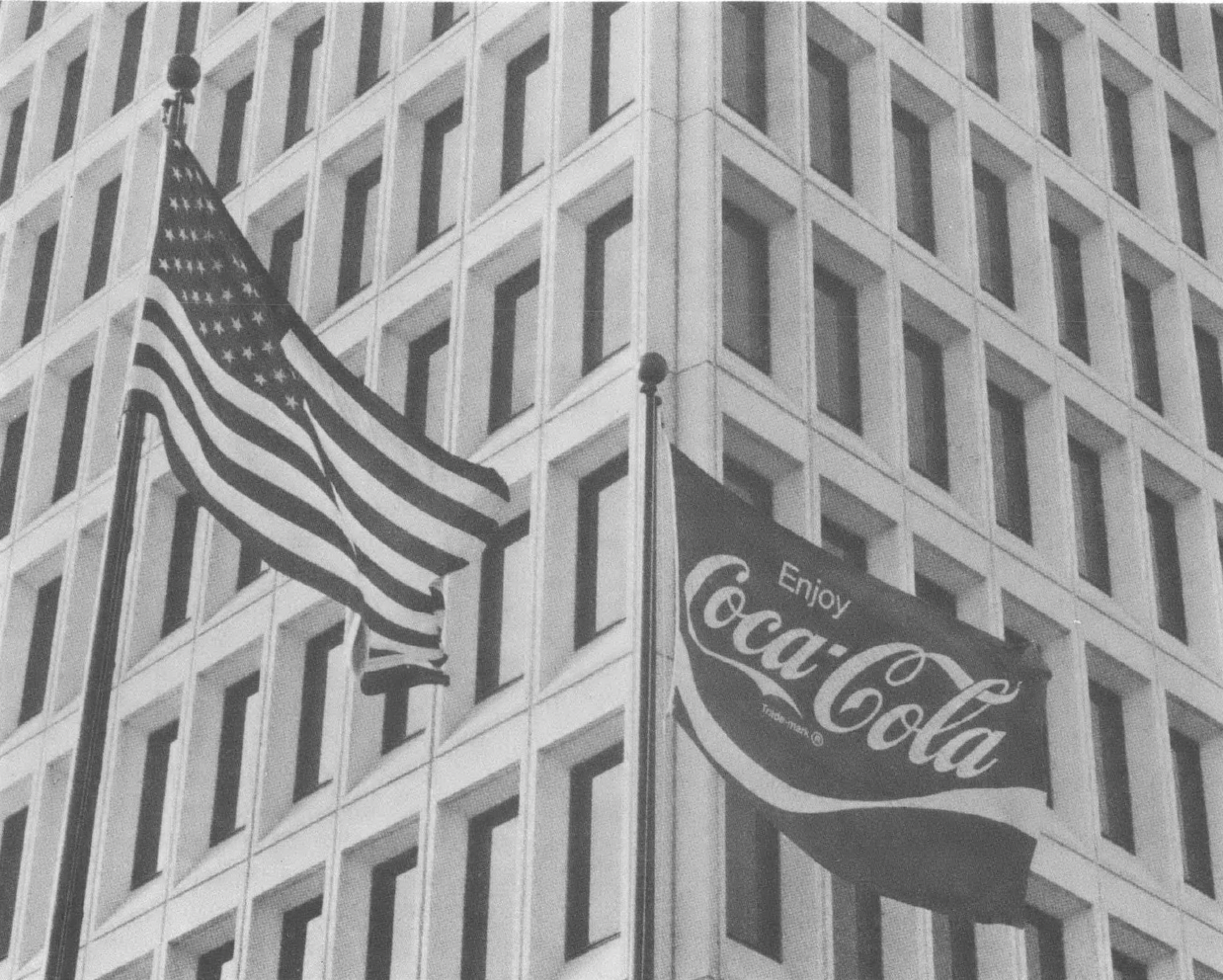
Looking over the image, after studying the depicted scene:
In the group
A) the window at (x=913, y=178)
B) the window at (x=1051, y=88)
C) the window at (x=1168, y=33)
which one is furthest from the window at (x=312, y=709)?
the window at (x=1168, y=33)

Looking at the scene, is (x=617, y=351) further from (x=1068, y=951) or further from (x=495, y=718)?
(x=1068, y=951)

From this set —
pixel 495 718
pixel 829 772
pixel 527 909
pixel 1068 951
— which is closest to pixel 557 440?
pixel 495 718

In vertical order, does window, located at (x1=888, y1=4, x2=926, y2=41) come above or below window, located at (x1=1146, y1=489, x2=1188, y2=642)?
above

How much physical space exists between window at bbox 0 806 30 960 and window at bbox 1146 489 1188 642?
15825 millimetres

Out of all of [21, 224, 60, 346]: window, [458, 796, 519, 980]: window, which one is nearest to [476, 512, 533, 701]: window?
[458, 796, 519, 980]: window

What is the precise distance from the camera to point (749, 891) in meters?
31.2

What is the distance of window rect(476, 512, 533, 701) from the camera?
34.0m

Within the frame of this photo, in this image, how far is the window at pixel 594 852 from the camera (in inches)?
1226

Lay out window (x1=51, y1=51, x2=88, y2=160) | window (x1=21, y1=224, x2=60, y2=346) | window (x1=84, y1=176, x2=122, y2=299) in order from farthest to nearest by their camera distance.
Result: window (x1=51, y1=51, x2=88, y2=160) → window (x1=21, y1=224, x2=60, y2=346) → window (x1=84, y1=176, x2=122, y2=299)

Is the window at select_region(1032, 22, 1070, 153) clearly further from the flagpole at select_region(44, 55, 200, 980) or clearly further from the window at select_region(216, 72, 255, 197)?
the flagpole at select_region(44, 55, 200, 980)

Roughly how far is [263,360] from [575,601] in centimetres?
1121

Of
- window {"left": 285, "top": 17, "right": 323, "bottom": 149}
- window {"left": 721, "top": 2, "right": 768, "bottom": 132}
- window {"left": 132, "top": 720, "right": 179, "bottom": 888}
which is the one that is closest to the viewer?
window {"left": 721, "top": 2, "right": 768, "bottom": 132}

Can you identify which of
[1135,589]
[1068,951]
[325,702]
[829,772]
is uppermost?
[1135,589]

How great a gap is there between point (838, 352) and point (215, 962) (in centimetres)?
1066
